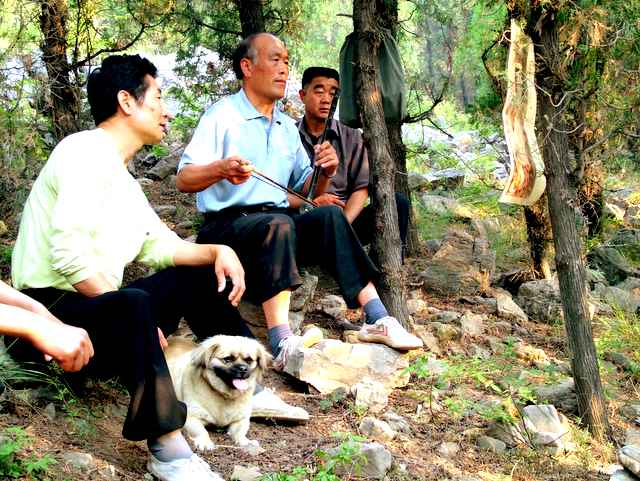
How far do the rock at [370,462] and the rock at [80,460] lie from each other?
1128 mm

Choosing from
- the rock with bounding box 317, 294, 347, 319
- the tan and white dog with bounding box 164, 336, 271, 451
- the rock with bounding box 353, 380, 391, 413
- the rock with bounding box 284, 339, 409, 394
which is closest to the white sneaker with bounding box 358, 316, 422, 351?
the rock with bounding box 284, 339, 409, 394

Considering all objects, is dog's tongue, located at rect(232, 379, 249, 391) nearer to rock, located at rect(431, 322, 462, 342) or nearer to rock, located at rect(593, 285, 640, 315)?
rock, located at rect(431, 322, 462, 342)

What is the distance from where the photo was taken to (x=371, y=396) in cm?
487

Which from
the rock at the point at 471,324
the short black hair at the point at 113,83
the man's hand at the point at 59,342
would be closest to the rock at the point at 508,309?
the rock at the point at 471,324

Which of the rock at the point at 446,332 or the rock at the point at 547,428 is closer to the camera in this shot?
the rock at the point at 547,428

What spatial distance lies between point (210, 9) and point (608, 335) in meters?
4.94

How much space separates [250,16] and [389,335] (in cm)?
384

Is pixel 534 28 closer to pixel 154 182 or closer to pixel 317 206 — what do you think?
pixel 317 206

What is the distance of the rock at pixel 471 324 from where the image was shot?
6584 millimetres

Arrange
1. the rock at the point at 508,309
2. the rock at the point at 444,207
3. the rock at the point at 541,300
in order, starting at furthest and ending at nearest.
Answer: the rock at the point at 444,207 < the rock at the point at 541,300 < the rock at the point at 508,309

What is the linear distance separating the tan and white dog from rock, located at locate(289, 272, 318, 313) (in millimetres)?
1591

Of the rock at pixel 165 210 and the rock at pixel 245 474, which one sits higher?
the rock at pixel 165 210

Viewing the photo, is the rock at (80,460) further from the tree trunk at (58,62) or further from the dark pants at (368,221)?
the tree trunk at (58,62)

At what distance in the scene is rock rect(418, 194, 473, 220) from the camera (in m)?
9.80
